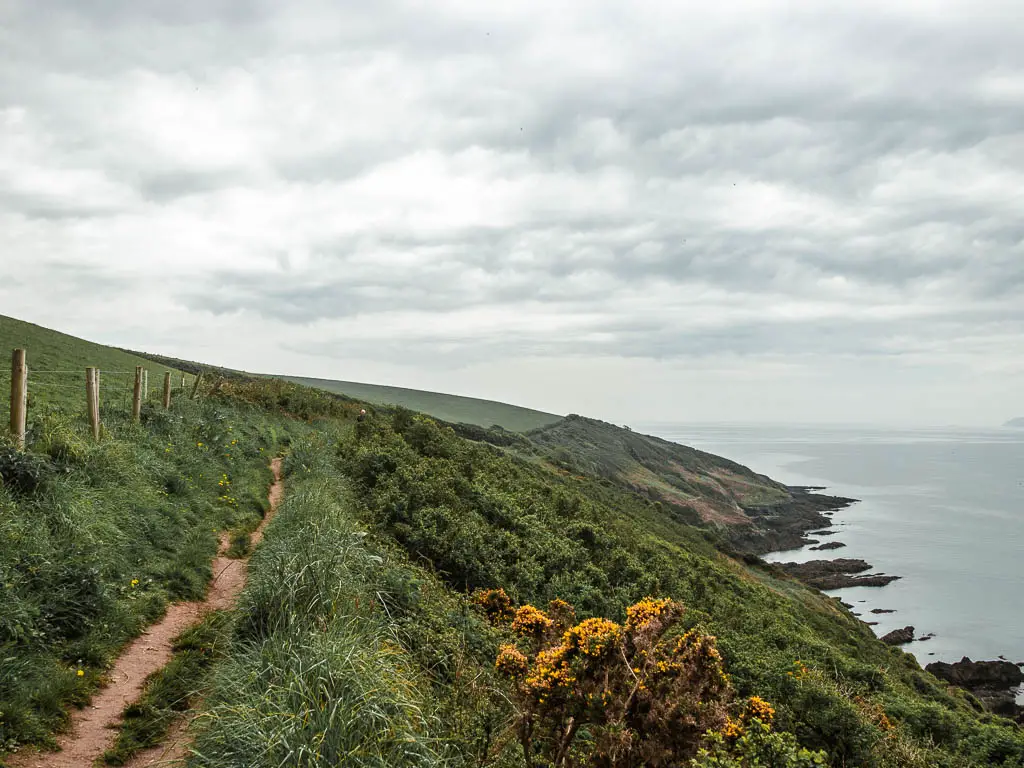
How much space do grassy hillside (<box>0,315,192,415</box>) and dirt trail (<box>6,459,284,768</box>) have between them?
848 cm

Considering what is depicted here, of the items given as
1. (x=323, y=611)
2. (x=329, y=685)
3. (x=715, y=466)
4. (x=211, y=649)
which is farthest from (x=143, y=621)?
(x=715, y=466)

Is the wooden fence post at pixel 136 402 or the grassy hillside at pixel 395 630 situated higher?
the wooden fence post at pixel 136 402

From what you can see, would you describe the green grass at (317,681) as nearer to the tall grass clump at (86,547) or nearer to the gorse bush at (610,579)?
the tall grass clump at (86,547)

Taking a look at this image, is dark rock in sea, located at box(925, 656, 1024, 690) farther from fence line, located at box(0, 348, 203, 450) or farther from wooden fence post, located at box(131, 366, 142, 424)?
fence line, located at box(0, 348, 203, 450)

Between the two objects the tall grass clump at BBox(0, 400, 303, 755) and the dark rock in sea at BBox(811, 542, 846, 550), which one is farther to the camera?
the dark rock in sea at BBox(811, 542, 846, 550)

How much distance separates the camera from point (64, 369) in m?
30.1

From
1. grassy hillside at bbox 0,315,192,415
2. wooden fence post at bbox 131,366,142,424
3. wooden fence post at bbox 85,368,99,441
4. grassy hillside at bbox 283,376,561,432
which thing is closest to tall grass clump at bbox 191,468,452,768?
wooden fence post at bbox 85,368,99,441

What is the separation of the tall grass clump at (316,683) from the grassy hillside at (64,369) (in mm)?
10507

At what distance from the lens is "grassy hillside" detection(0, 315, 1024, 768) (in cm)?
486

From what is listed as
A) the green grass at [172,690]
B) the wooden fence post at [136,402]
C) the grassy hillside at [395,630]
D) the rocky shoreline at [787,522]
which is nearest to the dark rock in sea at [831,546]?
the rocky shoreline at [787,522]

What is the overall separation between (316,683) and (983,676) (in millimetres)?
37852

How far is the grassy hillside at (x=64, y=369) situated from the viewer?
1659 cm

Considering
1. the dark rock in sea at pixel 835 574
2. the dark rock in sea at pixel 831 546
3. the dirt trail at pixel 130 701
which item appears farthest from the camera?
the dark rock in sea at pixel 831 546

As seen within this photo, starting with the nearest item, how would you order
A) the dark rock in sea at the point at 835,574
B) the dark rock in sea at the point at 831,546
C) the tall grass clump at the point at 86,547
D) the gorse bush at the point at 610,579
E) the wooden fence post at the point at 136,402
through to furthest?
the tall grass clump at the point at 86,547 < the gorse bush at the point at 610,579 < the wooden fence post at the point at 136,402 < the dark rock in sea at the point at 835,574 < the dark rock in sea at the point at 831,546
